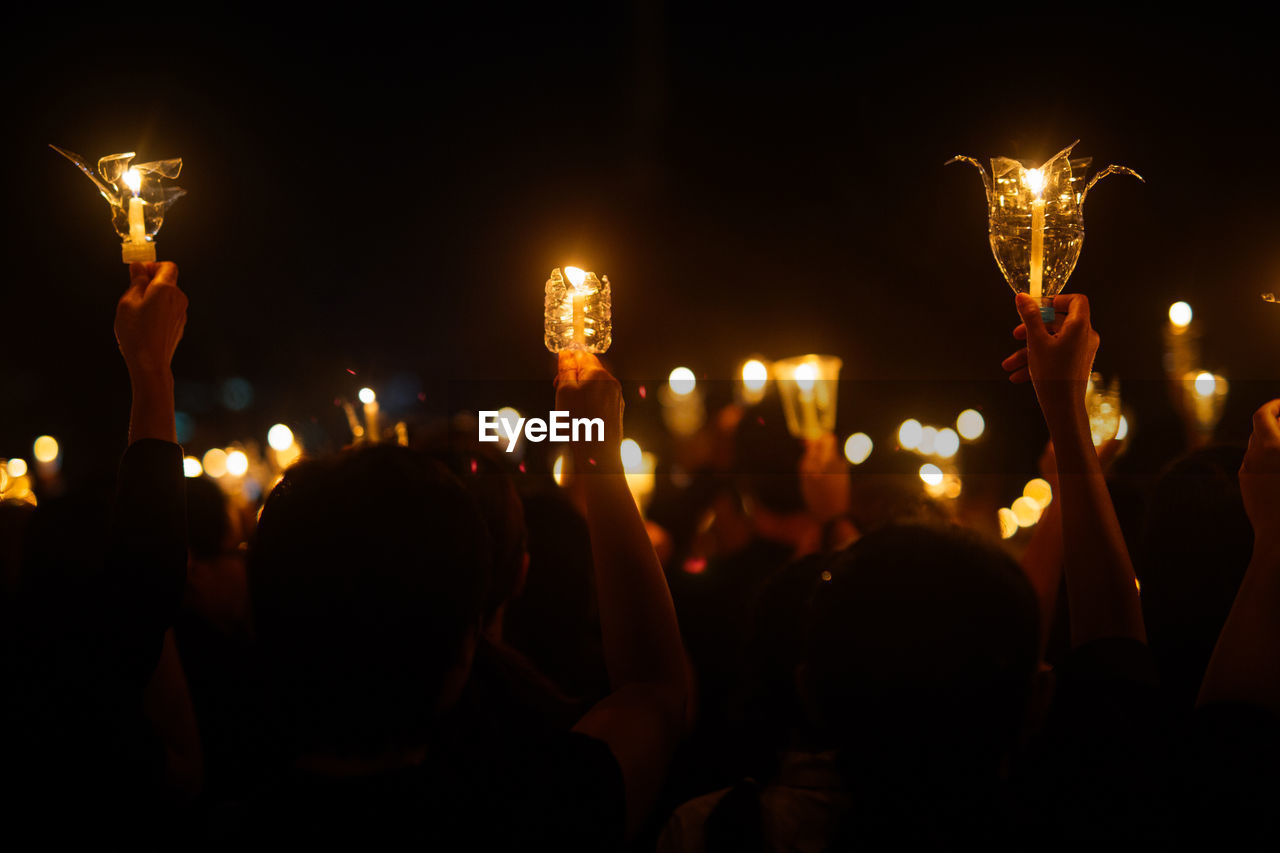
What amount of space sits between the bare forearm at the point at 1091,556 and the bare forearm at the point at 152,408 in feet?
5.88

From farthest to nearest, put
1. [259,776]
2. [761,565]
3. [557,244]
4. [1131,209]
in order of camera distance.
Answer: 1. [557,244]
2. [1131,209]
3. [761,565]
4. [259,776]

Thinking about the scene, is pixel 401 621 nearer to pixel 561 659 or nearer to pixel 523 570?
pixel 523 570

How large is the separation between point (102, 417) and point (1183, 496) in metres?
22.1

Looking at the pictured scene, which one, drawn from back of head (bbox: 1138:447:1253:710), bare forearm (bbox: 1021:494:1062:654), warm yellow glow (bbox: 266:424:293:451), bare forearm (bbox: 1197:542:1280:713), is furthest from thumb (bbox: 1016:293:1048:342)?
warm yellow glow (bbox: 266:424:293:451)

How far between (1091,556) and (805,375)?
224 inches

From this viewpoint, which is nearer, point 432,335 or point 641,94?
point 641,94

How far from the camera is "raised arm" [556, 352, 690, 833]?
1370 millimetres

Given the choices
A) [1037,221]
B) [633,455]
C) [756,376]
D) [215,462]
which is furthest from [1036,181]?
[215,462]

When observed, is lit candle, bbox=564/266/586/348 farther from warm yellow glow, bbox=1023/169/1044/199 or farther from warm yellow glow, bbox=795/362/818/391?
warm yellow glow, bbox=795/362/818/391

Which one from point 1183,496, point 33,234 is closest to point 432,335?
point 33,234

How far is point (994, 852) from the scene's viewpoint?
1196 mm

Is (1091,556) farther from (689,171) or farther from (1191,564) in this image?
(689,171)

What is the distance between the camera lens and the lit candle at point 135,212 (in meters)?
2.37

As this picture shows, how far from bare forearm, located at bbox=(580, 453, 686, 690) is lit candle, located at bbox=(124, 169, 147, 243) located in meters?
1.55
